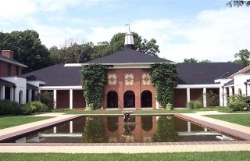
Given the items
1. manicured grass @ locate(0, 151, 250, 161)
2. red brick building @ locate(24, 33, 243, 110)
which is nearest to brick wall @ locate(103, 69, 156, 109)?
red brick building @ locate(24, 33, 243, 110)

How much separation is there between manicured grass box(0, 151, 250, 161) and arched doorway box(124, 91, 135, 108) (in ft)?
99.5

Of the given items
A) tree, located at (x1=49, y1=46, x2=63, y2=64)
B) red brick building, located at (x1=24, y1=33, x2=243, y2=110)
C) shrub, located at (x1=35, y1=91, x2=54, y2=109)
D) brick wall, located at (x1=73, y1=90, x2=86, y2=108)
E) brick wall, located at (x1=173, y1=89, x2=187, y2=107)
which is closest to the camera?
shrub, located at (x1=35, y1=91, x2=54, y2=109)

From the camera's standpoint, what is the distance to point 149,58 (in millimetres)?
36656

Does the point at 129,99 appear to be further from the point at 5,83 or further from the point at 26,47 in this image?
the point at 26,47

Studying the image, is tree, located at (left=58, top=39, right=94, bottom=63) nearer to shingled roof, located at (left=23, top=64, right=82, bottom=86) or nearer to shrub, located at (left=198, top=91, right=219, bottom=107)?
shingled roof, located at (left=23, top=64, right=82, bottom=86)

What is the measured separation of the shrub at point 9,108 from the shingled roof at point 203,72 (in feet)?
66.3

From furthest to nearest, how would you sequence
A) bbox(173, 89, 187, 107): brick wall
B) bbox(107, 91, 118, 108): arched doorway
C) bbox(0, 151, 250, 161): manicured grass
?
bbox(173, 89, 187, 107): brick wall → bbox(107, 91, 118, 108): arched doorway → bbox(0, 151, 250, 161): manicured grass

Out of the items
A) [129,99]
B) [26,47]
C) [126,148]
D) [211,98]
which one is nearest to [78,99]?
[129,99]

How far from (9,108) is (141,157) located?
812 inches

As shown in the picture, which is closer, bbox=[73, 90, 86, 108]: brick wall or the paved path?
the paved path

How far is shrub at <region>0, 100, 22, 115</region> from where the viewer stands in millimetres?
25362

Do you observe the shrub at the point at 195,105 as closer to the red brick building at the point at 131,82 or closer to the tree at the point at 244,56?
the red brick building at the point at 131,82

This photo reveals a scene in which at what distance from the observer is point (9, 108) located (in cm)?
2558

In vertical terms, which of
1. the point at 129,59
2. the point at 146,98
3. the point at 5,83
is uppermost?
the point at 129,59
